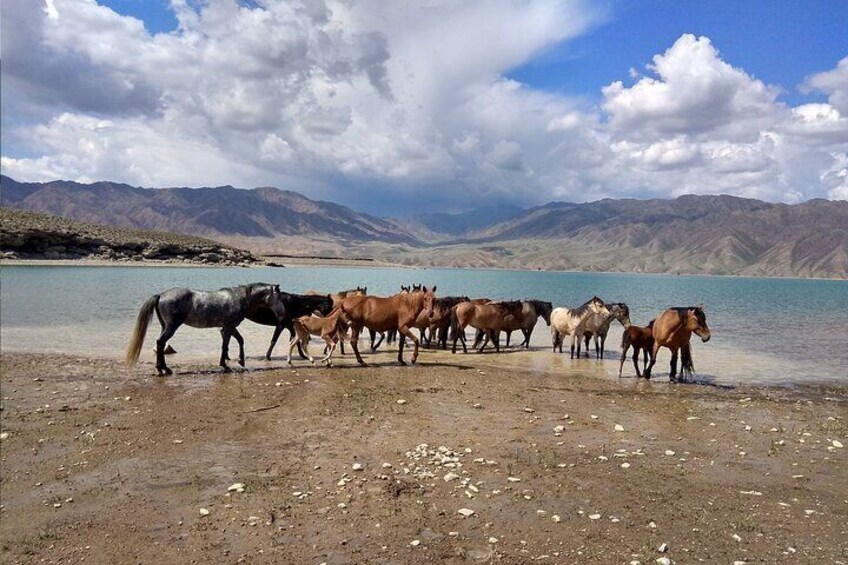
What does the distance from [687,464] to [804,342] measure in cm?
2031

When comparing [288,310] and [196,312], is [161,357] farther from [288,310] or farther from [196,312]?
[288,310]

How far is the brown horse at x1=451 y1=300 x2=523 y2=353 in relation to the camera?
18484 millimetres

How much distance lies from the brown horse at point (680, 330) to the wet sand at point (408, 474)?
216cm

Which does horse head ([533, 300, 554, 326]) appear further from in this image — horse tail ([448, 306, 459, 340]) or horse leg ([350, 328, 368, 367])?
horse leg ([350, 328, 368, 367])

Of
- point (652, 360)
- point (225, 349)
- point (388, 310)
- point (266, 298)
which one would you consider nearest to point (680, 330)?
point (652, 360)

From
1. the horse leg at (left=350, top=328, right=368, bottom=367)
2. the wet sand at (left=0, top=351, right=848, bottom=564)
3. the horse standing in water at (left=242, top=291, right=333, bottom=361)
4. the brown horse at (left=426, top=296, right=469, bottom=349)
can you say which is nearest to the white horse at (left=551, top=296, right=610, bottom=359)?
the brown horse at (left=426, top=296, right=469, bottom=349)

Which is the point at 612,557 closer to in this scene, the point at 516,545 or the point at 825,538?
the point at 516,545

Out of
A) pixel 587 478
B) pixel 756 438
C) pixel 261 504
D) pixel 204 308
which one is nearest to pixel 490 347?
pixel 204 308

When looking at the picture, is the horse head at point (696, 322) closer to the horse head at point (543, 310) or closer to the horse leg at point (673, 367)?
the horse leg at point (673, 367)

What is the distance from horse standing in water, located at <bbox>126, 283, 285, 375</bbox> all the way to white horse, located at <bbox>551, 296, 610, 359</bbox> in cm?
955

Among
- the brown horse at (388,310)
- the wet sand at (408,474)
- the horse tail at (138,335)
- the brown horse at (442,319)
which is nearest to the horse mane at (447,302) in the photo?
the brown horse at (442,319)

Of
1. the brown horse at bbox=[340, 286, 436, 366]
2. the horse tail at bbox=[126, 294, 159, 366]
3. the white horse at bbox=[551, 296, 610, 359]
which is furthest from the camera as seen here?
the white horse at bbox=[551, 296, 610, 359]

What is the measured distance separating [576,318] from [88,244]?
77.2 meters

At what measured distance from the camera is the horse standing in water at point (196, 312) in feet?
42.0
